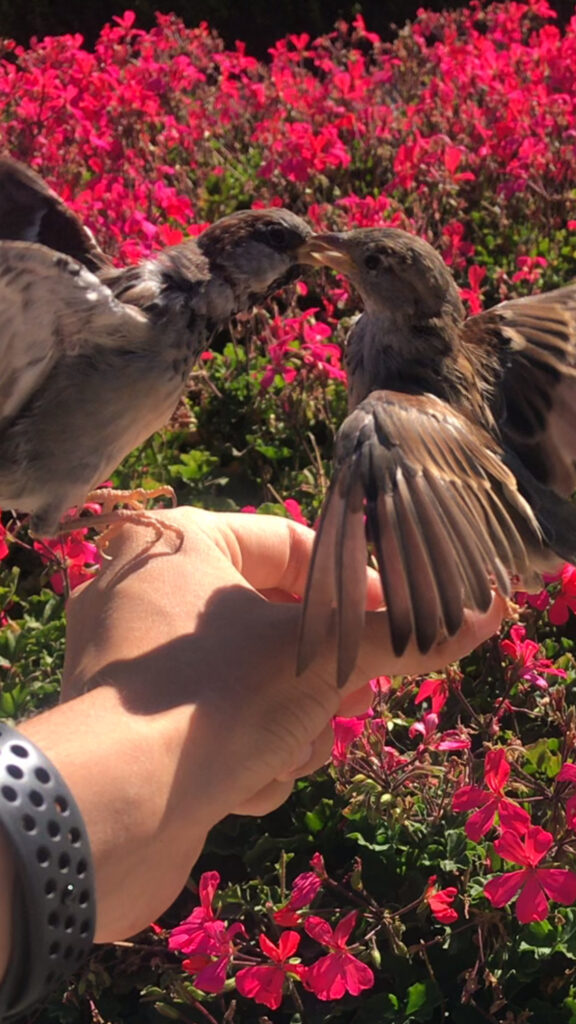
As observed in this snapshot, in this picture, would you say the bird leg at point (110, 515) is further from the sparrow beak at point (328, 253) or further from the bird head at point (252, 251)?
the sparrow beak at point (328, 253)

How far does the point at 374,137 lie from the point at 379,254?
10.1 feet

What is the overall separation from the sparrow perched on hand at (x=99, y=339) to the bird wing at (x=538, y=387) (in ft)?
1.86

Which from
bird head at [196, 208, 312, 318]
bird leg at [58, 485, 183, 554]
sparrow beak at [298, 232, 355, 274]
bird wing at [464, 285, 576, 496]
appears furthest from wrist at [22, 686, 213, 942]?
bird head at [196, 208, 312, 318]

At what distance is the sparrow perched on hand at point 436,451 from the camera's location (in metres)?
1.95

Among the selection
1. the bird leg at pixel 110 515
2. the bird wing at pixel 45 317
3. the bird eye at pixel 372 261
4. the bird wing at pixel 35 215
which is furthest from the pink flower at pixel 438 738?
the bird wing at pixel 35 215

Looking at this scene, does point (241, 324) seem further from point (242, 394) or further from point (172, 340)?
point (172, 340)

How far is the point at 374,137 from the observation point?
566 centimetres

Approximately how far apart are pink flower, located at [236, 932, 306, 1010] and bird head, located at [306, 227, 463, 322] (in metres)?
1.36

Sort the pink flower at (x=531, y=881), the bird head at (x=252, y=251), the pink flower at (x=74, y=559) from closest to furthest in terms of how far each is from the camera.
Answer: the pink flower at (x=531, y=881) → the pink flower at (x=74, y=559) → the bird head at (x=252, y=251)

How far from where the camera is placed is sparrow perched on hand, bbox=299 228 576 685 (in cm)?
195

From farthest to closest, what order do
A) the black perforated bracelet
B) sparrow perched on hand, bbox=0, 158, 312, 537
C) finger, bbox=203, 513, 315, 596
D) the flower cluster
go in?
sparrow perched on hand, bbox=0, 158, 312, 537 < finger, bbox=203, 513, 315, 596 < the flower cluster < the black perforated bracelet

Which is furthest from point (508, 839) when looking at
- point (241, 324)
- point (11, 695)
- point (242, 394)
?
point (241, 324)

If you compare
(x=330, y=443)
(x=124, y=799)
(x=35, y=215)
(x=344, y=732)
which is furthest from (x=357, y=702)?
(x=330, y=443)

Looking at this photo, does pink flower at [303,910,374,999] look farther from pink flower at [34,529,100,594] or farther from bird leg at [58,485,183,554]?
pink flower at [34,529,100,594]
